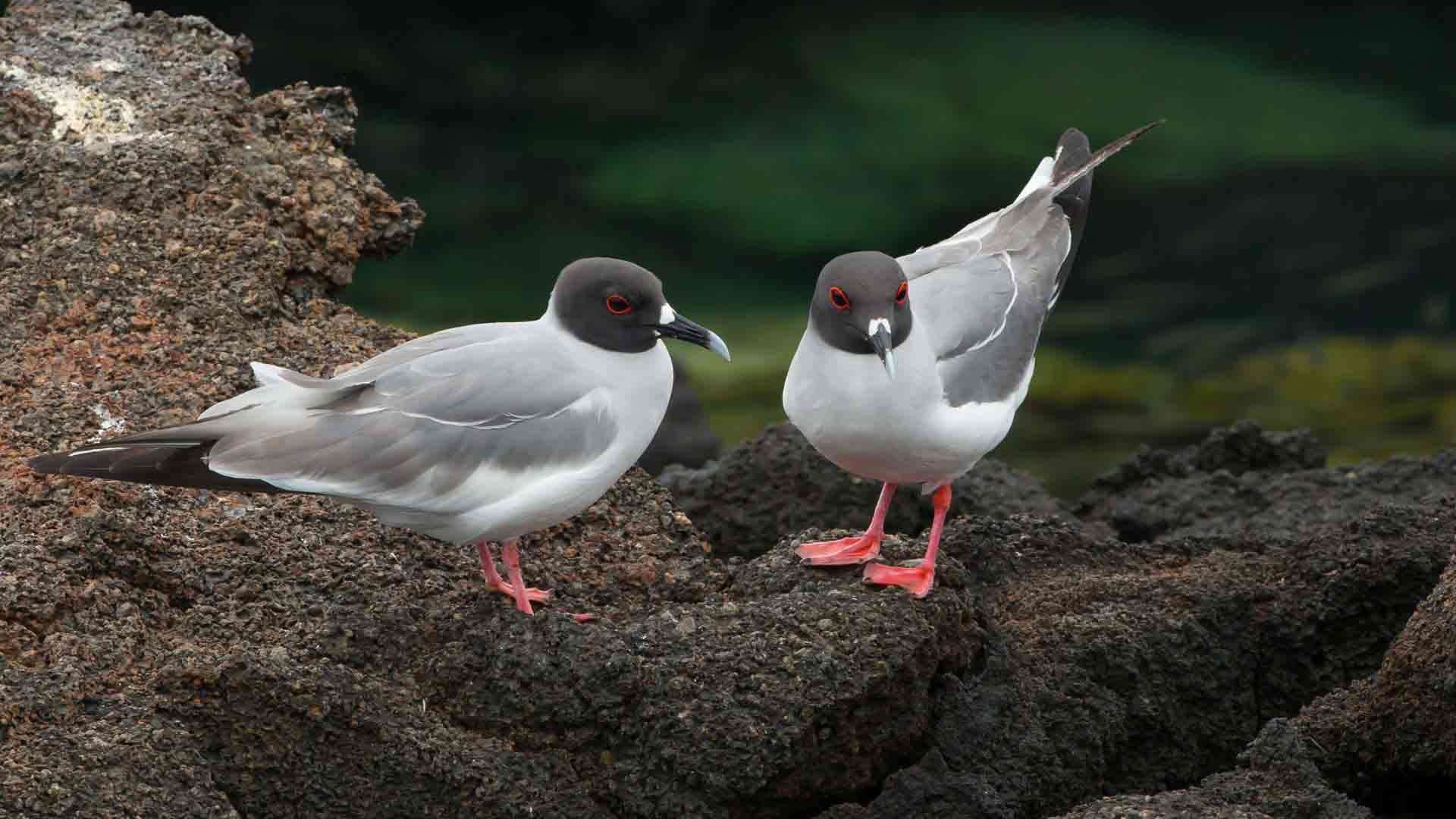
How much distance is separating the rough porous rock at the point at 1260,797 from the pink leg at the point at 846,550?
114 centimetres

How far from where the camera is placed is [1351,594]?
5.38 meters

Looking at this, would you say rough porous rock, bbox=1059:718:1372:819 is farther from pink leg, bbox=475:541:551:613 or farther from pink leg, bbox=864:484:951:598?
pink leg, bbox=475:541:551:613

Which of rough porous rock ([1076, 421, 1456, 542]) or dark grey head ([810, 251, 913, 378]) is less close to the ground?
dark grey head ([810, 251, 913, 378])

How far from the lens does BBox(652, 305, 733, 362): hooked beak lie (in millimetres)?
5039

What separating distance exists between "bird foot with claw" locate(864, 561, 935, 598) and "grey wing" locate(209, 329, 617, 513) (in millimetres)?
844

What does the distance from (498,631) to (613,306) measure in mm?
964

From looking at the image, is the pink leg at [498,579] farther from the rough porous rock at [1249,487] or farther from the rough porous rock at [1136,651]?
the rough porous rock at [1249,487]

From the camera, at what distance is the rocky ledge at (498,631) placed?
4469mm

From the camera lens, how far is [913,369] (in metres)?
5.15

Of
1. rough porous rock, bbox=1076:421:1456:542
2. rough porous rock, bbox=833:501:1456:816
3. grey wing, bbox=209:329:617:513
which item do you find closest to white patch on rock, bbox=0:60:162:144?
grey wing, bbox=209:329:617:513

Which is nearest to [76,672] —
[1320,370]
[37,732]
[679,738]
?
[37,732]

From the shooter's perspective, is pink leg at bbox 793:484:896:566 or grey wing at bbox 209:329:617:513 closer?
grey wing at bbox 209:329:617:513

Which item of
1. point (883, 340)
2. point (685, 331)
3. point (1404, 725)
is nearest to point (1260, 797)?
point (1404, 725)

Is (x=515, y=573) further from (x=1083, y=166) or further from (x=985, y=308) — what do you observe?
(x=1083, y=166)
